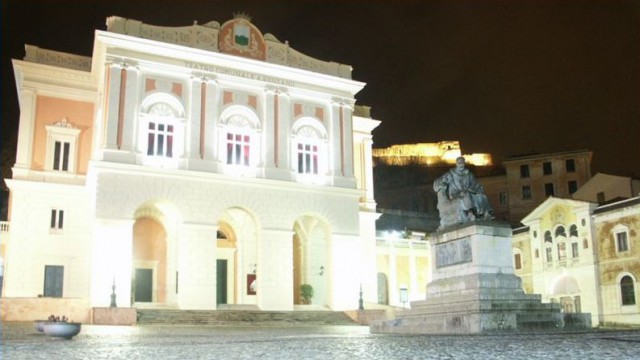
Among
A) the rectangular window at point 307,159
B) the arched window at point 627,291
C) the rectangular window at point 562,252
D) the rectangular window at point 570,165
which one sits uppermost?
the rectangular window at point 570,165

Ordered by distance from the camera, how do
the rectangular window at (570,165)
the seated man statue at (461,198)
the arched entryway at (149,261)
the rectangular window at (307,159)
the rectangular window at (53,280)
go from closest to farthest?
the seated man statue at (461,198) → the rectangular window at (53,280) → the arched entryway at (149,261) → the rectangular window at (307,159) → the rectangular window at (570,165)

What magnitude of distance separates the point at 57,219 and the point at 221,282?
797 centimetres

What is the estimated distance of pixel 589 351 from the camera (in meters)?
6.99

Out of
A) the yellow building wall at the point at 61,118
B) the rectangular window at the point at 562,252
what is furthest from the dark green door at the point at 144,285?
the rectangular window at the point at 562,252

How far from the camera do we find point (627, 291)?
32.1 metres

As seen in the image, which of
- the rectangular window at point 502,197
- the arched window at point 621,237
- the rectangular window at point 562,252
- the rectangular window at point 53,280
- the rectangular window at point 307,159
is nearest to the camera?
the rectangular window at point 53,280

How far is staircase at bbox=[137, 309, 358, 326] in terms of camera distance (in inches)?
918

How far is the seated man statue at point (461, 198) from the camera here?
13609 millimetres

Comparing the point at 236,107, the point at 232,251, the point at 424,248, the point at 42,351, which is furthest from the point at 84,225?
the point at 42,351

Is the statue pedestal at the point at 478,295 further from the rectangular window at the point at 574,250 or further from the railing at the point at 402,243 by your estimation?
the railing at the point at 402,243

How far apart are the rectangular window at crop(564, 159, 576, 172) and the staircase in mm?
34946

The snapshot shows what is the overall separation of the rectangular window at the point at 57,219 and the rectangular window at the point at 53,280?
70.7 inches

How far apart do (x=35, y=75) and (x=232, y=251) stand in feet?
40.6

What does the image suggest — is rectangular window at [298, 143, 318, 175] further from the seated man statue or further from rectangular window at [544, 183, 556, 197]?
rectangular window at [544, 183, 556, 197]
